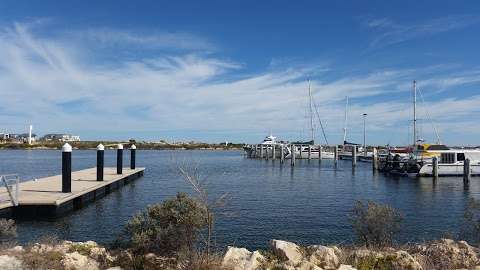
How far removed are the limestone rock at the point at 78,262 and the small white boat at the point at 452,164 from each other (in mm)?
51999

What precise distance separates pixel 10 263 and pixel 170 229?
11.0ft

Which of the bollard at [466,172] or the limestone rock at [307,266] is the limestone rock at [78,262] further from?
the bollard at [466,172]

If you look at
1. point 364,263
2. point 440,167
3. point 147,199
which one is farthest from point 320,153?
point 364,263

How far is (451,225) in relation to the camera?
23375 millimetres

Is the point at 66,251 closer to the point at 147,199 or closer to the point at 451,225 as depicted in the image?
the point at 451,225

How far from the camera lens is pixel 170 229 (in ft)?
34.0

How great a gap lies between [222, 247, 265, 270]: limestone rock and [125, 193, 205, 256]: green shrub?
0.88 m

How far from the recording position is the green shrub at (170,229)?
1038cm

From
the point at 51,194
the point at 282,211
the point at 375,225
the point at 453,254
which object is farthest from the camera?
the point at 282,211

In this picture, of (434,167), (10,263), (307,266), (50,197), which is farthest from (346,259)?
(434,167)

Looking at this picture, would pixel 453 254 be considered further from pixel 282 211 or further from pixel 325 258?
pixel 282 211

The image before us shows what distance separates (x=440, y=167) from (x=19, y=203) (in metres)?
48.2

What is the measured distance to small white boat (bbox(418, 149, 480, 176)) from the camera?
55.8 m

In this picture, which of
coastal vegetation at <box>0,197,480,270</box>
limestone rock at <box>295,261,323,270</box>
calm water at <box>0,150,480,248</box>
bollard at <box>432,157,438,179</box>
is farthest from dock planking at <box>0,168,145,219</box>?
bollard at <box>432,157,438,179</box>
